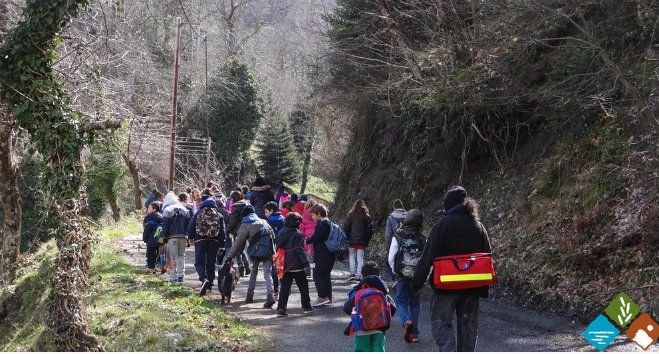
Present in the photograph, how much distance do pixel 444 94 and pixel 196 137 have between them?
106 feet

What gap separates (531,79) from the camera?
17.2 metres

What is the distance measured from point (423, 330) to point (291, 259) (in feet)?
8.20

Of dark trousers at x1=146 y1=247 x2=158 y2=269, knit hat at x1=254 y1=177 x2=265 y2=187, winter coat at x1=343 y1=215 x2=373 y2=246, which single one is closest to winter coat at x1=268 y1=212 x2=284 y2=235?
winter coat at x1=343 y1=215 x2=373 y2=246

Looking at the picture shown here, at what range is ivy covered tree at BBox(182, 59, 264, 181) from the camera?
4681cm

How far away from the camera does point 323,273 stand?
12.8 meters

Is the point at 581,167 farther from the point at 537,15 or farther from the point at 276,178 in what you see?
the point at 276,178

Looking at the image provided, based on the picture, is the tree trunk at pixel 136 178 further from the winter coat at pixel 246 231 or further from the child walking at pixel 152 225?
the winter coat at pixel 246 231

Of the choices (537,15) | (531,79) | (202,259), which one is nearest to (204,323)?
(202,259)

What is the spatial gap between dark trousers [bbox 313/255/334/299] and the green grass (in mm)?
1846

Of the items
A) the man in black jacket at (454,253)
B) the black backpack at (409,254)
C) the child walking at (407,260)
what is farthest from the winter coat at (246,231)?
the man in black jacket at (454,253)

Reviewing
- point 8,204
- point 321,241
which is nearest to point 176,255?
point 321,241

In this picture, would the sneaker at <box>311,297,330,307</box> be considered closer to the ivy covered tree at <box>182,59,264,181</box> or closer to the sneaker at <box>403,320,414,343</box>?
the sneaker at <box>403,320,414,343</box>

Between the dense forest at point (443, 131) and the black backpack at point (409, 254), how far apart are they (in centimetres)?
248

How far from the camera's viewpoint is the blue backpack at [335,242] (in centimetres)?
1272
